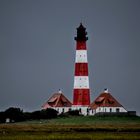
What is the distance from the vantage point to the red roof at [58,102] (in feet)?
410

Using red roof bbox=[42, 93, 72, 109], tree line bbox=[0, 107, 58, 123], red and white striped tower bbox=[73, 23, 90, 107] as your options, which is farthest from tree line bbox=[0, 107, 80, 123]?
red roof bbox=[42, 93, 72, 109]

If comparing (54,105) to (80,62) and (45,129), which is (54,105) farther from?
(45,129)

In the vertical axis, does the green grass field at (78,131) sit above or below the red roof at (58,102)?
below

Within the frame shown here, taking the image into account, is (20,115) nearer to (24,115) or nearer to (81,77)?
(24,115)

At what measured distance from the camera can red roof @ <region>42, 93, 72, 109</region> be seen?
410 ft

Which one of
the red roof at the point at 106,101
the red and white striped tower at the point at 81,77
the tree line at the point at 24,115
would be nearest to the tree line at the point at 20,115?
the tree line at the point at 24,115

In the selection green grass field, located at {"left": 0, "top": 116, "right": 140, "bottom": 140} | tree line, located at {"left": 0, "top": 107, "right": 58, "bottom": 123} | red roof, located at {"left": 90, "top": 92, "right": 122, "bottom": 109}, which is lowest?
green grass field, located at {"left": 0, "top": 116, "right": 140, "bottom": 140}

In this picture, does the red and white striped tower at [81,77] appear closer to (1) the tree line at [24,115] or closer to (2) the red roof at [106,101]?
(1) the tree line at [24,115]

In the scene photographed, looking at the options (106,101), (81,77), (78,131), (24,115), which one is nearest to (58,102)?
(106,101)

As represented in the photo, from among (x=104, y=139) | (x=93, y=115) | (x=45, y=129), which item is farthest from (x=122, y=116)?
(x=104, y=139)

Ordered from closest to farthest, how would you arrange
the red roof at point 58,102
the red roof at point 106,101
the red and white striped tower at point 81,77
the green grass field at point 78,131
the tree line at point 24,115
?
the green grass field at point 78,131, the tree line at point 24,115, the red and white striped tower at point 81,77, the red roof at point 106,101, the red roof at point 58,102

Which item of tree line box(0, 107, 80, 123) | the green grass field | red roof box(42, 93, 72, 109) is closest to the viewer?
the green grass field

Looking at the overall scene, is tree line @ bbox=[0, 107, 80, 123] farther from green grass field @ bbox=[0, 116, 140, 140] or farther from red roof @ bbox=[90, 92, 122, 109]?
red roof @ bbox=[90, 92, 122, 109]

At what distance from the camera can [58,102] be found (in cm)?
12594
